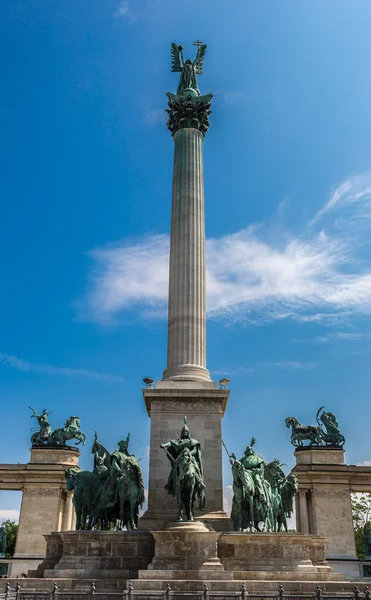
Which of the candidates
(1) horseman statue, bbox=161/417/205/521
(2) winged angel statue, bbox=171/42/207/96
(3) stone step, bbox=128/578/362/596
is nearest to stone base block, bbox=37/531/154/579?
(1) horseman statue, bbox=161/417/205/521

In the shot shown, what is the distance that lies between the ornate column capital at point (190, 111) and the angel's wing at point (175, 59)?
3537mm

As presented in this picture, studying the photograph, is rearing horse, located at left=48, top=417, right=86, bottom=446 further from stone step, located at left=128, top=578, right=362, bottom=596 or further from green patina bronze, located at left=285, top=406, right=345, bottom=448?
stone step, located at left=128, top=578, right=362, bottom=596

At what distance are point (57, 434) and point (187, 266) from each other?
3922 cm

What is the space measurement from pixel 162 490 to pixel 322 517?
126 feet

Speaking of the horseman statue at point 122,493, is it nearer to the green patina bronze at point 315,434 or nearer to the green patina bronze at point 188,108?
the green patina bronze at point 188,108

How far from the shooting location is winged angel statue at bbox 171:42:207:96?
35688 mm

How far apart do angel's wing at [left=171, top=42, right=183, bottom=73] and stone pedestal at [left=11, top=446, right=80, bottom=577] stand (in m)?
40.6

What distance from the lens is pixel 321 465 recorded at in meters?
60.6

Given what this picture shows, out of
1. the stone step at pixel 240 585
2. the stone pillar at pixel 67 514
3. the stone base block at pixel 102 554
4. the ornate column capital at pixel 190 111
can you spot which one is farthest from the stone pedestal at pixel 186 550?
the stone pillar at pixel 67 514

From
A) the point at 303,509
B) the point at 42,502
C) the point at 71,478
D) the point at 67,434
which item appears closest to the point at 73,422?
the point at 67,434

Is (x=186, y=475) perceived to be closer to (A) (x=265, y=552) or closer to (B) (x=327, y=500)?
(A) (x=265, y=552)

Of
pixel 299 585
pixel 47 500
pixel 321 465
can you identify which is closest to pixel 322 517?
pixel 321 465

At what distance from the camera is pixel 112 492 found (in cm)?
2602

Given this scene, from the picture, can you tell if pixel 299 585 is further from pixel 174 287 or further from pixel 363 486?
pixel 363 486
